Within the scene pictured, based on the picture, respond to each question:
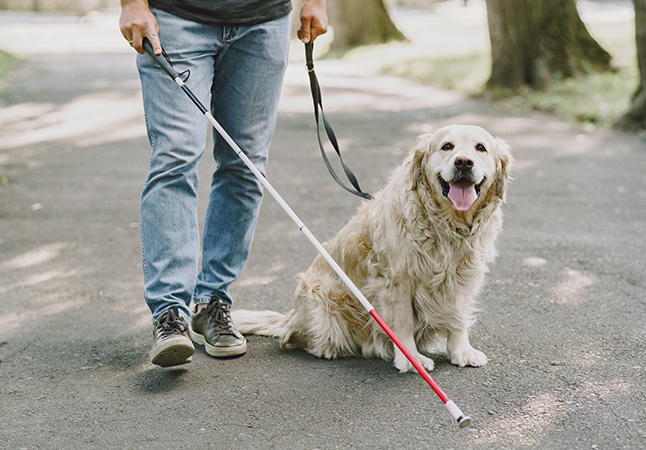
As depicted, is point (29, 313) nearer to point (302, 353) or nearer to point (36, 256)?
point (36, 256)

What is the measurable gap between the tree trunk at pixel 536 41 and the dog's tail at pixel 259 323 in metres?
8.45

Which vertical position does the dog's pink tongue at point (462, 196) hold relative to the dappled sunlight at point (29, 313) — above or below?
above

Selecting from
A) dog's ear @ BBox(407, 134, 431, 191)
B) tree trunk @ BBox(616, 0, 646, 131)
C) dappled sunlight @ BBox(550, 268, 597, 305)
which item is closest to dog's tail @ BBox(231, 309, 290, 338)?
dog's ear @ BBox(407, 134, 431, 191)

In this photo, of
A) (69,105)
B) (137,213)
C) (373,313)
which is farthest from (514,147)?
(69,105)

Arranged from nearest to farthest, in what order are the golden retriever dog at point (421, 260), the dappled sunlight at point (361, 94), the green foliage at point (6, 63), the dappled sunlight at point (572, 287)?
1. the golden retriever dog at point (421, 260)
2. the dappled sunlight at point (572, 287)
3. the dappled sunlight at point (361, 94)
4. the green foliage at point (6, 63)

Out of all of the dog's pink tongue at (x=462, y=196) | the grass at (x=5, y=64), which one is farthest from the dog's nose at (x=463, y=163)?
the grass at (x=5, y=64)

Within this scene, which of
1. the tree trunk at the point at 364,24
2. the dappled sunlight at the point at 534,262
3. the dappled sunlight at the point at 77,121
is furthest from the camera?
the tree trunk at the point at 364,24

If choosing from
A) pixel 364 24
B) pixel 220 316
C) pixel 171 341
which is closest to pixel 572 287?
pixel 220 316

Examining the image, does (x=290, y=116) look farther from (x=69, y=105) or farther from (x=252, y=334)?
(x=252, y=334)

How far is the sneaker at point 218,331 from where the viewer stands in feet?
10.9

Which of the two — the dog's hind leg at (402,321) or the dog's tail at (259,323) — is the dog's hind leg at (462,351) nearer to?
the dog's hind leg at (402,321)

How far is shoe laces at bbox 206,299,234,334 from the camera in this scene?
11.0 feet

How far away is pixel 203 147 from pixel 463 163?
4.04 ft

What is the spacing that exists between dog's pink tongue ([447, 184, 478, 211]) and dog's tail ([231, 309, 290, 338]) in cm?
115
